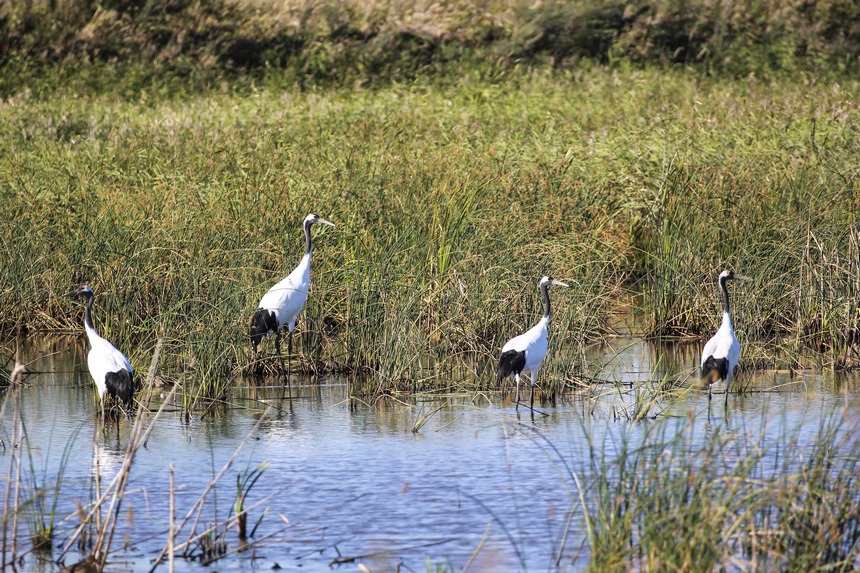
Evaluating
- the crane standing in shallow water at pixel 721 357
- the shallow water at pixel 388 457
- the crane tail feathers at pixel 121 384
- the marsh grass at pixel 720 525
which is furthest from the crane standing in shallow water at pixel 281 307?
the marsh grass at pixel 720 525

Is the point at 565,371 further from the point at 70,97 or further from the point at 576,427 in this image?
the point at 70,97

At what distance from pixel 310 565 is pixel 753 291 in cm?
477

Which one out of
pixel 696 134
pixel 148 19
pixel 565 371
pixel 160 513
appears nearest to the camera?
pixel 160 513

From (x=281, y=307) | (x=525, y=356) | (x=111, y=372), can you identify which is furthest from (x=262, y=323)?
(x=525, y=356)

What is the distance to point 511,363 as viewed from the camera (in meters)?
8.54

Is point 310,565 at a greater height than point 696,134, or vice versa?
point 696,134

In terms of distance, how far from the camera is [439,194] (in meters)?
11.3

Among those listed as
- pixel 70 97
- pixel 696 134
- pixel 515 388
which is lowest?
pixel 515 388

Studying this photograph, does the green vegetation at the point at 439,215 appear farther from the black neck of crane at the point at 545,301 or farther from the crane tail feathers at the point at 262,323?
the black neck of crane at the point at 545,301

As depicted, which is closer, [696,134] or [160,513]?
[160,513]

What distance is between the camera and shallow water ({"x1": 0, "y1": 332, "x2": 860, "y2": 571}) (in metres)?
5.91

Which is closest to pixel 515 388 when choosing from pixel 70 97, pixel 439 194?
pixel 439 194

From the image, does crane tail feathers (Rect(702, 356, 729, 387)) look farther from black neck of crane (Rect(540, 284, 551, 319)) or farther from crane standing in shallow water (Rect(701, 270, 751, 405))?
black neck of crane (Rect(540, 284, 551, 319))

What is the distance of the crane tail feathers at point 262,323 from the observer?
955 centimetres
